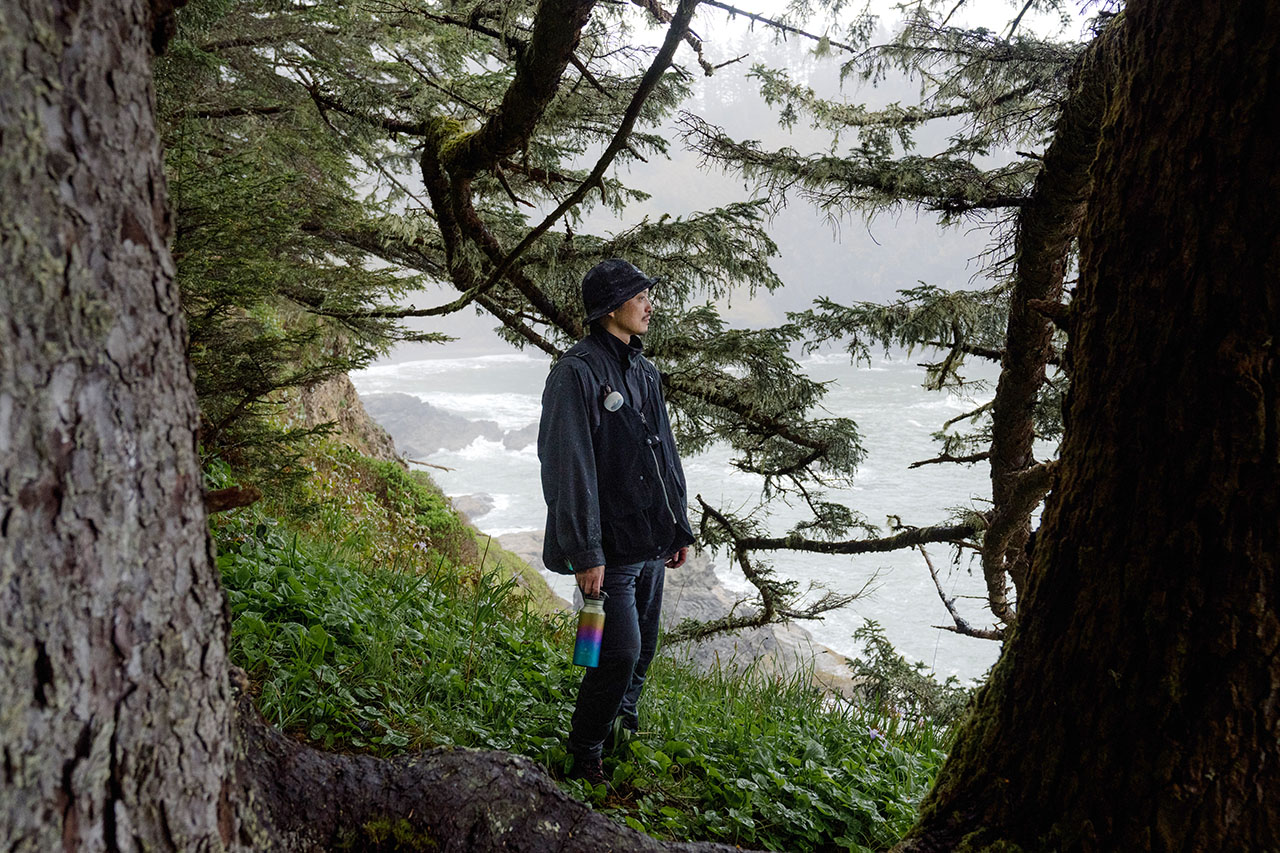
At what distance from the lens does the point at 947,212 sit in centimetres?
460

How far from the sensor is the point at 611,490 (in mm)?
2678

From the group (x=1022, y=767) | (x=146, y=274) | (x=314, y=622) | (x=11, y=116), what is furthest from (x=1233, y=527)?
(x=314, y=622)

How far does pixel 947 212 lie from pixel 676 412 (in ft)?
7.76

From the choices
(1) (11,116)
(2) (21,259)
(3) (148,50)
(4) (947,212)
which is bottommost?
(2) (21,259)

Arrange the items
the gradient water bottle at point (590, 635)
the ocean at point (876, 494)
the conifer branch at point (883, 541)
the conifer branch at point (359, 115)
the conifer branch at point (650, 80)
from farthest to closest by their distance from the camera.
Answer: the ocean at point (876, 494) → the conifer branch at point (883, 541) → the conifer branch at point (359, 115) → the gradient water bottle at point (590, 635) → the conifer branch at point (650, 80)

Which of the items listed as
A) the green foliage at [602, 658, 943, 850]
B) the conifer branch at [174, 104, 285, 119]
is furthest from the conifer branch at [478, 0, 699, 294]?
the conifer branch at [174, 104, 285, 119]

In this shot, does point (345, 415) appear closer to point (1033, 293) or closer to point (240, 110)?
point (240, 110)

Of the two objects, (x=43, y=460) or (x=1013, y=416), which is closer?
(x=43, y=460)

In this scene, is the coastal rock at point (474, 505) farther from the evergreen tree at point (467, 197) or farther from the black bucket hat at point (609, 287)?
the black bucket hat at point (609, 287)

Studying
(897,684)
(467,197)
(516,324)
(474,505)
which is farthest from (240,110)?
(474,505)

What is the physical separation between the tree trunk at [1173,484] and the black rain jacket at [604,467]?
1.37 metres

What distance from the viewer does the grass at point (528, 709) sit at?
2.53 meters

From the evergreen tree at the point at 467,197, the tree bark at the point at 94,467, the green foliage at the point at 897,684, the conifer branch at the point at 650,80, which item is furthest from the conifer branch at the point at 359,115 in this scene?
the green foliage at the point at 897,684

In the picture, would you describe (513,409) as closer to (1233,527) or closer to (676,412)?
(676,412)
